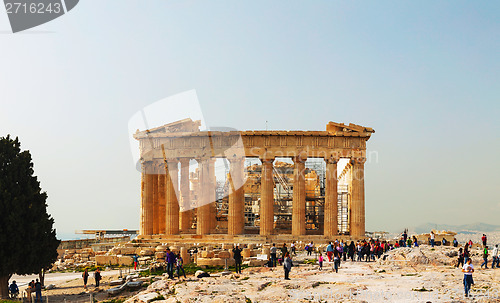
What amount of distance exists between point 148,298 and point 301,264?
11.4 metres

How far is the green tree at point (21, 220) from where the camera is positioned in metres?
26.2

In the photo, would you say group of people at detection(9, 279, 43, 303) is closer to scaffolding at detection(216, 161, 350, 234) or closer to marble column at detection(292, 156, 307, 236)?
marble column at detection(292, 156, 307, 236)

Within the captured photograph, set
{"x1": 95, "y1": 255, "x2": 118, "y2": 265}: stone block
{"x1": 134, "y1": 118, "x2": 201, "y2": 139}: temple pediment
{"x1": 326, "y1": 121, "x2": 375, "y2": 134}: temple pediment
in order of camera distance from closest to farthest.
Answer: {"x1": 95, "y1": 255, "x2": 118, "y2": 265}: stone block
{"x1": 326, "y1": 121, "x2": 375, "y2": 134}: temple pediment
{"x1": 134, "y1": 118, "x2": 201, "y2": 139}: temple pediment

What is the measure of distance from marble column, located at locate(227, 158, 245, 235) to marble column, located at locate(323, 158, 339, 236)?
7.15 meters

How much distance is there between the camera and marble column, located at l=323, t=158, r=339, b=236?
41781 millimetres

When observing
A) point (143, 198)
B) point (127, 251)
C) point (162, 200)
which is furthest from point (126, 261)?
point (162, 200)

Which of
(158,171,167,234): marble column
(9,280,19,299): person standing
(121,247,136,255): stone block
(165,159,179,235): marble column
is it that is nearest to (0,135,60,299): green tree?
(9,280,19,299): person standing

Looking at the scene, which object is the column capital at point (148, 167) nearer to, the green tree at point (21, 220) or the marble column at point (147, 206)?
the marble column at point (147, 206)

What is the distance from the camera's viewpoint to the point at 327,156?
4188cm

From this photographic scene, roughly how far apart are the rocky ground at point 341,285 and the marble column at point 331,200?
549 inches

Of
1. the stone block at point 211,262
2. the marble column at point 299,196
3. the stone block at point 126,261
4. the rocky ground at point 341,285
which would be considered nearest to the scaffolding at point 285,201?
the marble column at point 299,196

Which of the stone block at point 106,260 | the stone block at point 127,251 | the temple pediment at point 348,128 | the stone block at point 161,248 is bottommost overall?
Result: the stone block at point 106,260

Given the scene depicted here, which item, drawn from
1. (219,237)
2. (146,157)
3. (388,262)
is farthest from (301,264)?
(146,157)

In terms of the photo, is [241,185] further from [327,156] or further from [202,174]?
[327,156]
